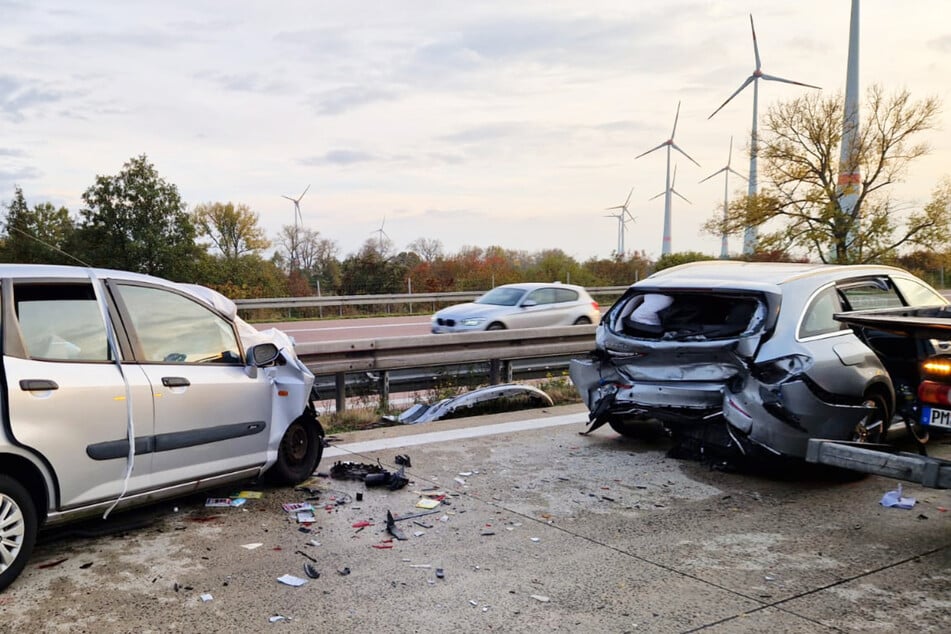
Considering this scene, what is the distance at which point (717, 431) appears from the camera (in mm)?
6484

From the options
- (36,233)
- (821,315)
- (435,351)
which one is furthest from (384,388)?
(36,233)

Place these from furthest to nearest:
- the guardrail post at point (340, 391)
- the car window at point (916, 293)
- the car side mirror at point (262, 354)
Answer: the guardrail post at point (340, 391) < the car window at point (916, 293) < the car side mirror at point (262, 354)

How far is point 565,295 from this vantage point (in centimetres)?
1850

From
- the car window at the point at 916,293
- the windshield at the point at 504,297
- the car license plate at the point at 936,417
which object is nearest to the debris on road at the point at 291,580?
the car license plate at the point at 936,417

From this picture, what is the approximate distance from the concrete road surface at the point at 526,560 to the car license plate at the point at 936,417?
0.76m

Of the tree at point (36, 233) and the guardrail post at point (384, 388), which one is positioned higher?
the tree at point (36, 233)

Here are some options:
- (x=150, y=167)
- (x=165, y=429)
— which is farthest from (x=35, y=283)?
(x=150, y=167)

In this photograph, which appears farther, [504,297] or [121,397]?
[504,297]

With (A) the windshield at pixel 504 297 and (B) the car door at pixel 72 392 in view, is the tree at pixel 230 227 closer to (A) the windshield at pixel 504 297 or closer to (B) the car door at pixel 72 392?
(A) the windshield at pixel 504 297

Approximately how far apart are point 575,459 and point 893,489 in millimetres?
2577

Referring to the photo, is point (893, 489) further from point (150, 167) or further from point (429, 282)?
point (150, 167)

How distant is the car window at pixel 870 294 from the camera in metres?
6.87

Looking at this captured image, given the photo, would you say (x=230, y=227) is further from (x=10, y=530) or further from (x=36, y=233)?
(x=10, y=530)

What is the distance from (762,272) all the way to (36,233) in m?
53.6
